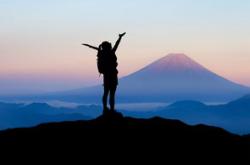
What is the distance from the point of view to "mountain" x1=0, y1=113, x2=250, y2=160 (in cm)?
2014

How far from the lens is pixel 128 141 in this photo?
2102 centimetres

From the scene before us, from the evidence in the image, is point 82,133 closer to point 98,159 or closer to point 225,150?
point 98,159

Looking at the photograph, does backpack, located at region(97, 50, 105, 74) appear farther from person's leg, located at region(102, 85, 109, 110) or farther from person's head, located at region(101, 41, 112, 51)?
person's leg, located at region(102, 85, 109, 110)

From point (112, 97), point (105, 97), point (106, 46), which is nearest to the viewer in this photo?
point (106, 46)

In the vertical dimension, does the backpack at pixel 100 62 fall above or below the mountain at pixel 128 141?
above

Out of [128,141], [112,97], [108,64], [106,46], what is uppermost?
[106,46]

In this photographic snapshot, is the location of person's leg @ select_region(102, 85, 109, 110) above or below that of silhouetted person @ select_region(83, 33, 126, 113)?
below

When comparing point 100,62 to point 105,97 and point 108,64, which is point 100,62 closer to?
point 108,64

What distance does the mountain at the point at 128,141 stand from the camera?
20.1 m

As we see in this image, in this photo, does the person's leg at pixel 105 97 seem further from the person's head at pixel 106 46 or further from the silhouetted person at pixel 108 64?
the person's head at pixel 106 46

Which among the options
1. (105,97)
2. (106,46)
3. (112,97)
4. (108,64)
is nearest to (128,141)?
(112,97)

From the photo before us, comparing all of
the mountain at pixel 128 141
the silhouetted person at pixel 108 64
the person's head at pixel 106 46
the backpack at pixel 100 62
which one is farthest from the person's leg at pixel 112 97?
the person's head at pixel 106 46

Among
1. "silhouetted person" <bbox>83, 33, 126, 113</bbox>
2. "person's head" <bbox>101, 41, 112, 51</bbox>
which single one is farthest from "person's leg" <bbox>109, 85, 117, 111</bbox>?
"person's head" <bbox>101, 41, 112, 51</bbox>

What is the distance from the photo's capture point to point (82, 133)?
21969mm
